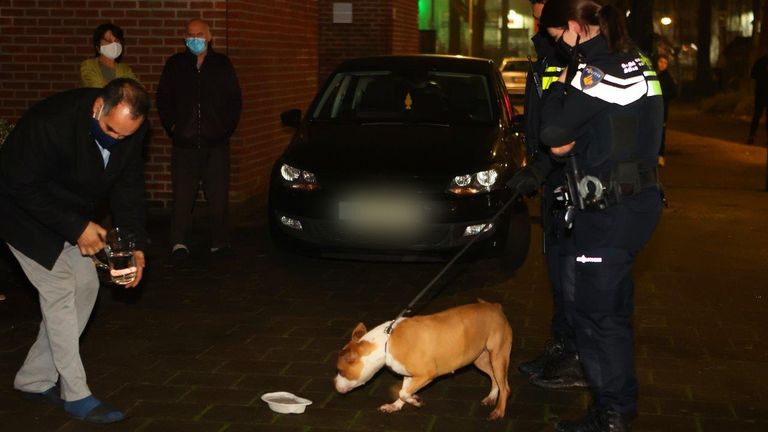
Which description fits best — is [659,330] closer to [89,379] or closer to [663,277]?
[663,277]

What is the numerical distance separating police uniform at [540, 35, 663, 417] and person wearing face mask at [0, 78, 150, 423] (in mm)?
1879

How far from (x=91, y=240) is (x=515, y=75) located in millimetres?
34663

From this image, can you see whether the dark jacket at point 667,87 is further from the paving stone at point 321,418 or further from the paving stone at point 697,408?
the paving stone at point 321,418

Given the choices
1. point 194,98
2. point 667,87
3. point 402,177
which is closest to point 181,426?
point 402,177

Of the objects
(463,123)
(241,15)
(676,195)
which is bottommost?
(676,195)

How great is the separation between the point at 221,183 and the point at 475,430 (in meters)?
4.92

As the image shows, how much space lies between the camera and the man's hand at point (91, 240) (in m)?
4.96

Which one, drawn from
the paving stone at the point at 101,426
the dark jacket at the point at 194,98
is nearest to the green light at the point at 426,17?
the dark jacket at the point at 194,98

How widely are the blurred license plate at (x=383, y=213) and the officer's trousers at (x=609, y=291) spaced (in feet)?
11.0

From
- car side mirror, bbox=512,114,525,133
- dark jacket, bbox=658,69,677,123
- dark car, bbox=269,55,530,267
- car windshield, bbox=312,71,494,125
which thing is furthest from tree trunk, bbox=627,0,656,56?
car side mirror, bbox=512,114,525,133

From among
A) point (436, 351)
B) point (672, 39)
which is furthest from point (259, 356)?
point (672, 39)

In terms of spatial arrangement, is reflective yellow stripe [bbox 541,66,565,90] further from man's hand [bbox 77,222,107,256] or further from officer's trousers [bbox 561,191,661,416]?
man's hand [bbox 77,222,107,256]

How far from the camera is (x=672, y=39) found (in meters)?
74.4

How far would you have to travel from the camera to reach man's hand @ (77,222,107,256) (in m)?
4.96
